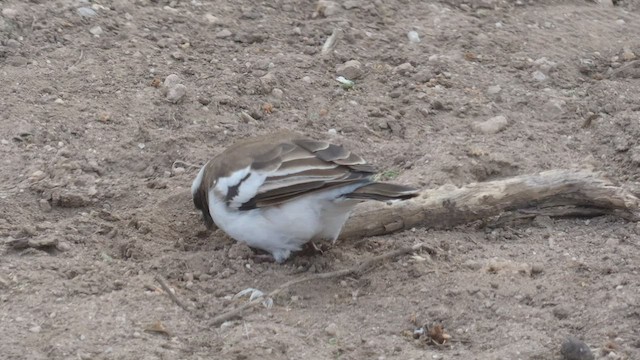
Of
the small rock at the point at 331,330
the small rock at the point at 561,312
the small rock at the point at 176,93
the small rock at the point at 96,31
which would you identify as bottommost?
the small rock at the point at 176,93

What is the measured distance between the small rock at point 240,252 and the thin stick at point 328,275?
44 cm

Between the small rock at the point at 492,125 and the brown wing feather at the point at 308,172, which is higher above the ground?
the brown wing feather at the point at 308,172

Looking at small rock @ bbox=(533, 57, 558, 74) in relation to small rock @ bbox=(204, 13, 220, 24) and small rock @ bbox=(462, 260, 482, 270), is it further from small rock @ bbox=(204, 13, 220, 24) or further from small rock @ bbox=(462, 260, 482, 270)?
small rock @ bbox=(462, 260, 482, 270)

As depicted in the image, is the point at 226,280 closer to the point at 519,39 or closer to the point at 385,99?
the point at 385,99

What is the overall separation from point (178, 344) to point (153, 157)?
225 centimetres

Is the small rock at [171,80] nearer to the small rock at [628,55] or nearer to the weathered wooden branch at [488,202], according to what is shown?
the weathered wooden branch at [488,202]

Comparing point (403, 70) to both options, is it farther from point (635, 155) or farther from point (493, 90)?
point (635, 155)

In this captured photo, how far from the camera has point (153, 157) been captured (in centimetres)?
727

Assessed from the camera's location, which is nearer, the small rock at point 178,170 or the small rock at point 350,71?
the small rock at point 178,170

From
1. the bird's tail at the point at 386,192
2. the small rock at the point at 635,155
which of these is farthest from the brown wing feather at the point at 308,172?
the small rock at the point at 635,155

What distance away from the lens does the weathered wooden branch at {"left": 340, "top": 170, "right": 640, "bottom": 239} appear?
646 centimetres

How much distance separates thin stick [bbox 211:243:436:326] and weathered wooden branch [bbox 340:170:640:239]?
0.86 feet

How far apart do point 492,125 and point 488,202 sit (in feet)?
4.78

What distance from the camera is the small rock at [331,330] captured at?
5.43 m
